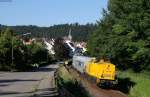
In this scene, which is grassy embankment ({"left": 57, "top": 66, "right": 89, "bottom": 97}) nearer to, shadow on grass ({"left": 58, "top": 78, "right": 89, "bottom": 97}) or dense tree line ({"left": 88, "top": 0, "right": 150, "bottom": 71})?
shadow on grass ({"left": 58, "top": 78, "right": 89, "bottom": 97})

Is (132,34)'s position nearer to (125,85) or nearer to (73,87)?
(125,85)

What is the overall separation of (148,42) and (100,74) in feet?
24.8

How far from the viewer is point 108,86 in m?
43.6

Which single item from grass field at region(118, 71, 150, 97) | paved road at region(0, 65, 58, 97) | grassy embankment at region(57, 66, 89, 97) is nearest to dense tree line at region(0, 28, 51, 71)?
paved road at region(0, 65, 58, 97)

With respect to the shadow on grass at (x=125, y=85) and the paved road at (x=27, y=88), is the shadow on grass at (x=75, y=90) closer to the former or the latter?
the paved road at (x=27, y=88)

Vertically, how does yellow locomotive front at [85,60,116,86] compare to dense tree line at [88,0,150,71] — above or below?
below

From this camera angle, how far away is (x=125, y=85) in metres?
44.3

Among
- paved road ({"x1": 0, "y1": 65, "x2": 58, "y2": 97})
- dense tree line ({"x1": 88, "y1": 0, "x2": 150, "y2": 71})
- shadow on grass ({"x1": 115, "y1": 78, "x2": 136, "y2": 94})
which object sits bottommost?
shadow on grass ({"x1": 115, "y1": 78, "x2": 136, "y2": 94})

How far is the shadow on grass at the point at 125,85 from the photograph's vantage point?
41181 mm

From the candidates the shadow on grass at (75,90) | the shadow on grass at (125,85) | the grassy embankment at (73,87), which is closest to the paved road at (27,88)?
the grassy embankment at (73,87)

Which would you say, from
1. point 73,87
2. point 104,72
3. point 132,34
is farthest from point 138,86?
point 132,34

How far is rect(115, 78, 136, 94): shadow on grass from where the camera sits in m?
41.2

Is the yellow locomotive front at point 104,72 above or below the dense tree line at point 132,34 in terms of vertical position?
below

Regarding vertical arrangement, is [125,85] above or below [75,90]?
below
